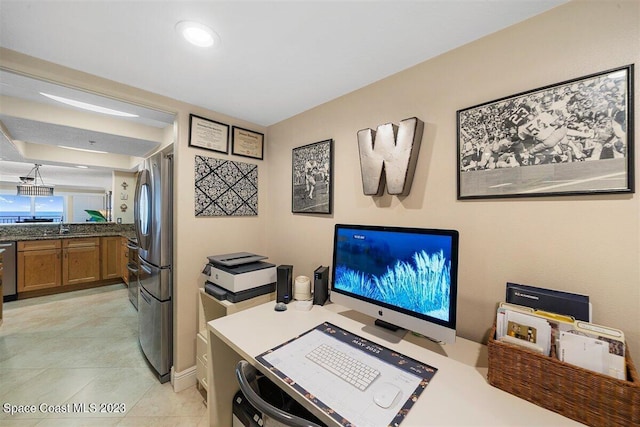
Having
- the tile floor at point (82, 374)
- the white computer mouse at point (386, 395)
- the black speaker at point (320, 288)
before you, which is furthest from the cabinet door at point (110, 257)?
the white computer mouse at point (386, 395)

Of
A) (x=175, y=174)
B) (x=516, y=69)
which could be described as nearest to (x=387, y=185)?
(x=516, y=69)

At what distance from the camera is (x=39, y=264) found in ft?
11.7

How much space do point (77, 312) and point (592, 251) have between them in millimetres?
4819

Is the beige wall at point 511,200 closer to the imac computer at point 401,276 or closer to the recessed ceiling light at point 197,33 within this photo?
the imac computer at point 401,276

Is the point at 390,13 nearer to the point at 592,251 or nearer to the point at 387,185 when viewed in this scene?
the point at 387,185

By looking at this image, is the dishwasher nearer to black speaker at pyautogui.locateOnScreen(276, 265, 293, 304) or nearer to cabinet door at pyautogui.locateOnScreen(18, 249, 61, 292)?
cabinet door at pyautogui.locateOnScreen(18, 249, 61, 292)

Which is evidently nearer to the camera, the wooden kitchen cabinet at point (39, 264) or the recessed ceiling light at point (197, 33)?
the recessed ceiling light at point (197, 33)

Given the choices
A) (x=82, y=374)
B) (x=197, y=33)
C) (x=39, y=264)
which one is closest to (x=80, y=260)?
(x=39, y=264)

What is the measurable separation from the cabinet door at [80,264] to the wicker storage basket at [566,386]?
5391 millimetres

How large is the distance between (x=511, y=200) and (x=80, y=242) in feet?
18.1

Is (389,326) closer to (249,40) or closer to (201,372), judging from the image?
(201,372)

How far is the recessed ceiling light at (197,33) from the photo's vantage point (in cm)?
108

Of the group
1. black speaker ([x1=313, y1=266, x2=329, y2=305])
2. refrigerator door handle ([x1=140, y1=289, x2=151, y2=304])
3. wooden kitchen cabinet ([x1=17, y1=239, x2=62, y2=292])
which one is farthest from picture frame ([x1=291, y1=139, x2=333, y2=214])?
wooden kitchen cabinet ([x1=17, y1=239, x2=62, y2=292])

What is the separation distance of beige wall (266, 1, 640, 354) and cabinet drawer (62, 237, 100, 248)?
458cm
